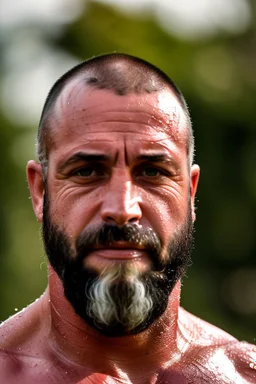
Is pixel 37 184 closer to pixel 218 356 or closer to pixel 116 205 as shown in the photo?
pixel 116 205

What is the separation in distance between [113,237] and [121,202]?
155 mm

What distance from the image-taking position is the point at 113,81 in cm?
587

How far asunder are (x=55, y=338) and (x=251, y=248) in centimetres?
1500

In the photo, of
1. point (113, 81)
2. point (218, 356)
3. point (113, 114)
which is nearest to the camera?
point (113, 114)

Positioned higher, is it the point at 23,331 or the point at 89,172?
the point at 89,172

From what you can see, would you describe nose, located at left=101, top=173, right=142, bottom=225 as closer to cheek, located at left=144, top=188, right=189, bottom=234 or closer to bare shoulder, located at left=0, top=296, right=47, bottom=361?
cheek, located at left=144, top=188, right=189, bottom=234

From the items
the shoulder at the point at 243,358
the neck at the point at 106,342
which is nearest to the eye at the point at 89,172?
the neck at the point at 106,342

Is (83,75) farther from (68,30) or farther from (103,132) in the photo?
(68,30)

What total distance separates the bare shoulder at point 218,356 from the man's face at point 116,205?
38cm

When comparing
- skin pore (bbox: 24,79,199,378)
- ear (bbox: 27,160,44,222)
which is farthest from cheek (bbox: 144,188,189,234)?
ear (bbox: 27,160,44,222)

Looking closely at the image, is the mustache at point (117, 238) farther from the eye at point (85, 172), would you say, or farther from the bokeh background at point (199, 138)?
the bokeh background at point (199, 138)

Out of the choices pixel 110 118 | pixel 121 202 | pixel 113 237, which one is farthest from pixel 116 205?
pixel 110 118

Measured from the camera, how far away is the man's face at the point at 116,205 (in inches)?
219

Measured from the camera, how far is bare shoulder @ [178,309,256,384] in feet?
19.5
